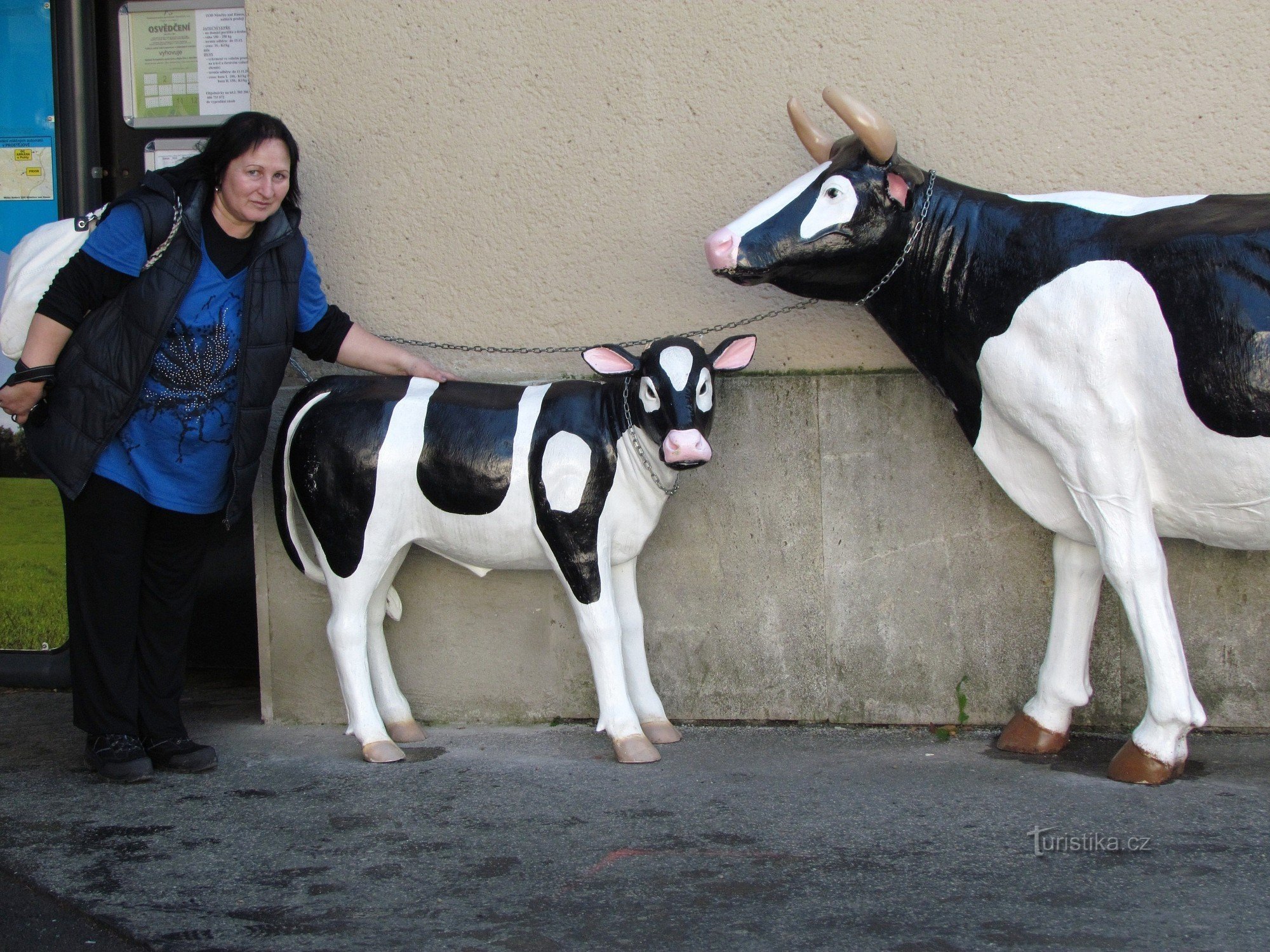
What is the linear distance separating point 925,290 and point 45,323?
2623 mm

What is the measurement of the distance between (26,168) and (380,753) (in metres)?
2.94

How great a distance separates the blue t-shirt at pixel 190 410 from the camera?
3.95m

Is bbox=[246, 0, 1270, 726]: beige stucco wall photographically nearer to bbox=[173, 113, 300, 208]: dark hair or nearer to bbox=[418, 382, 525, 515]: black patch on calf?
bbox=[418, 382, 525, 515]: black patch on calf

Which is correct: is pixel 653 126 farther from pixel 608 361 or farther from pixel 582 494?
pixel 582 494

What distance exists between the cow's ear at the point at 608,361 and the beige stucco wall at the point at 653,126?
1.60 ft

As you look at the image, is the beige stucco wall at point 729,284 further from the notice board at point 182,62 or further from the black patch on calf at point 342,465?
the notice board at point 182,62

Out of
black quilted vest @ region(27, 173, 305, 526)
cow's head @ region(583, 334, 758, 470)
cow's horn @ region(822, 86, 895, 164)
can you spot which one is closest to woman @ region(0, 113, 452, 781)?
black quilted vest @ region(27, 173, 305, 526)

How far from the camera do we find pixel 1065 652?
3955 mm

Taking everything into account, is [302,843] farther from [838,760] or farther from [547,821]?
[838,760]

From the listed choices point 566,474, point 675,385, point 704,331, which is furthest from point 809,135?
point 566,474

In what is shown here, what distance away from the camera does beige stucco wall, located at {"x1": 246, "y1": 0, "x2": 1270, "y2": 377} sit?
13.2ft

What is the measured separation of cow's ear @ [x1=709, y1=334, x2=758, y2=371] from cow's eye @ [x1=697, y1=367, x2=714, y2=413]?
0.12 meters

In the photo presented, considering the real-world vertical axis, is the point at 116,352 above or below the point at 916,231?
below

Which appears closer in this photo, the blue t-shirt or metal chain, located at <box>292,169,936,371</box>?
metal chain, located at <box>292,169,936,371</box>
